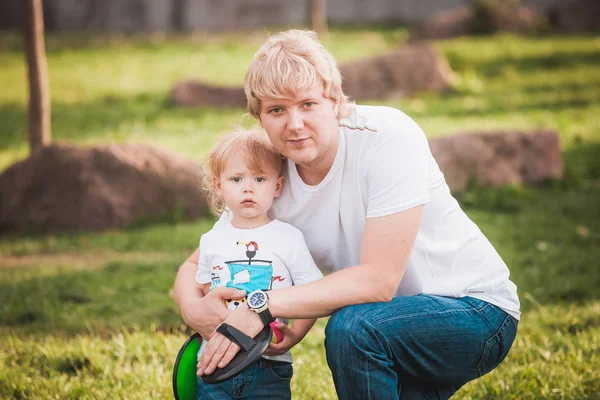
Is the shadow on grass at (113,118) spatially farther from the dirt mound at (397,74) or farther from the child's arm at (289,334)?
the child's arm at (289,334)

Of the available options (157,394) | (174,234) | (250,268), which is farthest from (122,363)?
(174,234)

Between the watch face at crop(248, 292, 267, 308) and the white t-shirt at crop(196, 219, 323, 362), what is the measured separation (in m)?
0.18

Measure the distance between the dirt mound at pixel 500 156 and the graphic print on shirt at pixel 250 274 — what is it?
15.3 feet

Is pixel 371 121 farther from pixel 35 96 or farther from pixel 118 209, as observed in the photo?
pixel 35 96

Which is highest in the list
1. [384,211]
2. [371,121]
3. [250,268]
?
[371,121]

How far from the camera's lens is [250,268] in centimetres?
292

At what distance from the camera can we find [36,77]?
7211 millimetres

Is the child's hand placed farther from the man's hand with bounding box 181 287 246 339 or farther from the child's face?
the child's face

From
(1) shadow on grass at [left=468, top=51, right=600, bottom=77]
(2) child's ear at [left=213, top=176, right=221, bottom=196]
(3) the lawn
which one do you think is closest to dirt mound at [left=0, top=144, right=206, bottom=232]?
(3) the lawn

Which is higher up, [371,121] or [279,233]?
[371,121]

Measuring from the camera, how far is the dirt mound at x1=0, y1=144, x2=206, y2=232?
6.73m

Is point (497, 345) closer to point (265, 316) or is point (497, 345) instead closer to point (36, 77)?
point (265, 316)

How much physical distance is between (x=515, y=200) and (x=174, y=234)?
10.3 ft

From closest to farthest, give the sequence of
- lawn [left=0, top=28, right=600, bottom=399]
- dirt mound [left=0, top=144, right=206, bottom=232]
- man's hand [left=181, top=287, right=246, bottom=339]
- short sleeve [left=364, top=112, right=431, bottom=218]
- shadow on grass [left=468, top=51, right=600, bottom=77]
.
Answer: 1. short sleeve [left=364, top=112, right=431, bottom=218]
2. man's hand [left=181, top=287, right=246, bottom=339]
3. lawn [left=0, top=28, right=600, bottom=399]
4. dirt mound [left=0, top=144, right=206, bottom=232]
5. shadow on grass [left=468, top=51, right=600, bottom=77]
